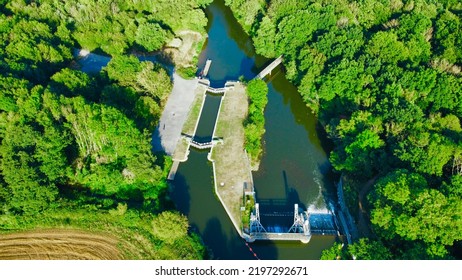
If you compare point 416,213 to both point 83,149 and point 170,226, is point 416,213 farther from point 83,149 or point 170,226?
point 83,149

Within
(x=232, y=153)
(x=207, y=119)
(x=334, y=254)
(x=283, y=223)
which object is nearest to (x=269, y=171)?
(x=232, y=153)

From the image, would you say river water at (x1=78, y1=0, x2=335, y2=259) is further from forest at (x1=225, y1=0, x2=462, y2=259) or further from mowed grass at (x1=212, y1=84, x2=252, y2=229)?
forest at (x1=225, y1=0, x2=462, y2=259)

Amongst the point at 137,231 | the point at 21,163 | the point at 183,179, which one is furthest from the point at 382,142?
the point at 21,163

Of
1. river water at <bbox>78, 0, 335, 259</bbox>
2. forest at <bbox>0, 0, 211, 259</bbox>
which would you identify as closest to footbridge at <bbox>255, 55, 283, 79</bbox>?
river water at <bbox>78, 0, 335, 259</bbox>

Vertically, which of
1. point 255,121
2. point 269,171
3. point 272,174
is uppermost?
point 255,121
